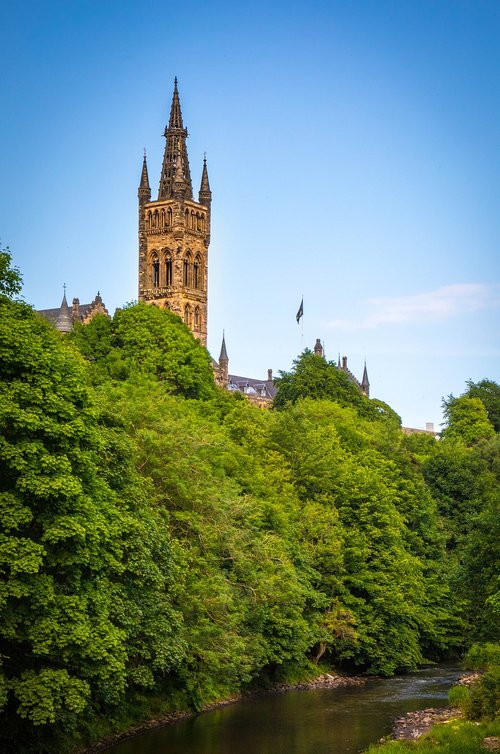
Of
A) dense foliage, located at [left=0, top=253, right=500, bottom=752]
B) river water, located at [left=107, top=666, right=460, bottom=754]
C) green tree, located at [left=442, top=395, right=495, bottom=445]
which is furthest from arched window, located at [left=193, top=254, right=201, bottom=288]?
river water, located at [left=107, top=666, right=460, bottom=754]

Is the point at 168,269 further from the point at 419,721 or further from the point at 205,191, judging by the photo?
the point at 419,721

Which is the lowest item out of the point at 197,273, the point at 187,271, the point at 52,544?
the point at 52,544

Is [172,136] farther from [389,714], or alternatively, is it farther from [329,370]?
[389,714]

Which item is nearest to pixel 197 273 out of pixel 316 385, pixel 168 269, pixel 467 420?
pixel 168 269

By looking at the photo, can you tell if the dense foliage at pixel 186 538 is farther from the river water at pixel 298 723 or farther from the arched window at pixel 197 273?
the arched window at pixel 197 273

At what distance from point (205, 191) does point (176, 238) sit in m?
11.5

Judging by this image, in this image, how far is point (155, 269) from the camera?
188 meters

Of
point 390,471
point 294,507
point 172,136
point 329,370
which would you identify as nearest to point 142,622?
point 294,507

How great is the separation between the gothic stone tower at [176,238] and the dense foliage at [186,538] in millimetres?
85012

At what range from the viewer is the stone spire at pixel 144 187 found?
194m

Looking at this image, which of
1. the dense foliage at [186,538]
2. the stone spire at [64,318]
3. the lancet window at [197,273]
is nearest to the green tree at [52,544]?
the dense foliage at [186,538]

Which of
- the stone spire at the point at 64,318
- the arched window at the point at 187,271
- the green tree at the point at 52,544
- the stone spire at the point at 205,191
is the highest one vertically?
the stone spire at the point at 205,191

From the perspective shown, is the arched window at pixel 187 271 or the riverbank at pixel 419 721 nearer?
the riverbank at pixel 419 721

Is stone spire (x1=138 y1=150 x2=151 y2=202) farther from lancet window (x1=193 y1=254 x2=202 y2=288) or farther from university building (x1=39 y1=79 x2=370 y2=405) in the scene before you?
lancet window (x1=193 y1=254 x2=202 y2=288)
